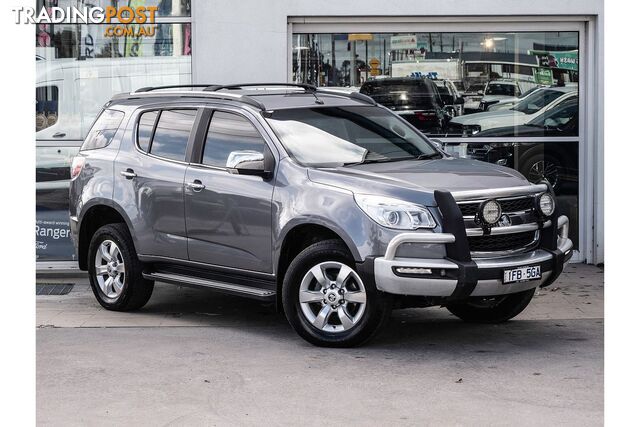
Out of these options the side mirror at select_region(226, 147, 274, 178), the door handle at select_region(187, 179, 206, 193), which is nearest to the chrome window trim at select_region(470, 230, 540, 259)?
the side mirror at select_region(226, 147, 274, 178)

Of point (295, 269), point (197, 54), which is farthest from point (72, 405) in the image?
point (197, 54)

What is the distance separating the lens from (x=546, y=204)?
28.3 ft

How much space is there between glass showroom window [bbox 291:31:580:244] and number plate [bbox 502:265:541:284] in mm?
4321

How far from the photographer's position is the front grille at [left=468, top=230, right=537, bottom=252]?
8.15m

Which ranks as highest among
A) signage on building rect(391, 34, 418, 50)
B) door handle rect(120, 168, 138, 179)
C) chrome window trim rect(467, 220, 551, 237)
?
signage on building rect(391, 34, 418, 50)

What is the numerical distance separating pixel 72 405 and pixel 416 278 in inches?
96.6

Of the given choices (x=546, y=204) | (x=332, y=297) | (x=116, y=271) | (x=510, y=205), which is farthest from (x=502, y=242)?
(x=116, y=271)

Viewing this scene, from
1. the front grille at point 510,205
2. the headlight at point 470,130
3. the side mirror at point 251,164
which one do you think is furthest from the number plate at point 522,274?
the headlight at point 470,130

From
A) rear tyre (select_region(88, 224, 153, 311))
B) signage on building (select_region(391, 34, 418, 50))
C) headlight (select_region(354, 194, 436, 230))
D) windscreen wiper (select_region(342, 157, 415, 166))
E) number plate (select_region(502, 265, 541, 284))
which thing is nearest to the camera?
headlight (select_region(354, 194, 436, 230))

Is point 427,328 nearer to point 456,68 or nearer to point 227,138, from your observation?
point 227,138

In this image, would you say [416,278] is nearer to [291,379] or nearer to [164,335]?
[291,379]

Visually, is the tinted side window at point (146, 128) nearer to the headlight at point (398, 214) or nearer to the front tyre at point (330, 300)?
the front tyre at point (330, 300)

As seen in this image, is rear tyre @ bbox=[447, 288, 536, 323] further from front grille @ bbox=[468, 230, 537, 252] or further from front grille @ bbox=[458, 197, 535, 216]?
front grille @ bbox=[458, 197, 535, 216]

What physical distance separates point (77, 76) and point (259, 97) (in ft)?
12.3
